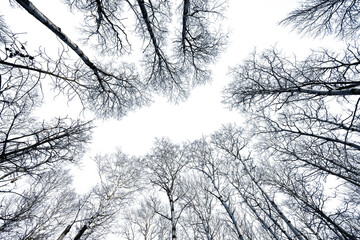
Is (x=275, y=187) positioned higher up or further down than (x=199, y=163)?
further down

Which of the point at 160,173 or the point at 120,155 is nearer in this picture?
the point at 160,173

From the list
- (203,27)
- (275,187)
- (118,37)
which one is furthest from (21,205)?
(275,187)

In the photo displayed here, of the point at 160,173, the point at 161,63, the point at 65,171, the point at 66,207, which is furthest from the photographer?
the point at 65,171

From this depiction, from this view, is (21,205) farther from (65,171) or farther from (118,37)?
(118,37)

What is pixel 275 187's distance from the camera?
6156 millimetres

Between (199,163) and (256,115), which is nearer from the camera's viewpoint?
(256,115)

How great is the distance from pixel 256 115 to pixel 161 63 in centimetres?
458

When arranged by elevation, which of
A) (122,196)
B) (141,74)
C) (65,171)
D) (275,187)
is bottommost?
(275,187)

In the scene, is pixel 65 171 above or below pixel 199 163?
above

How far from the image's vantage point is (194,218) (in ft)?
31.9

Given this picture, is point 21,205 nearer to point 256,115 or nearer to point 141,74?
point 141,74

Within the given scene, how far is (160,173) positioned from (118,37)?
5606 millimetres

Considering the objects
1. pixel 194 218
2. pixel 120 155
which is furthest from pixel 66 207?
pixel 194 218

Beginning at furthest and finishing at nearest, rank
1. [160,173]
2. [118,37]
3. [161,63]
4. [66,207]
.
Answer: [66,207] → [160,173] → [161,63] → [118,37]
